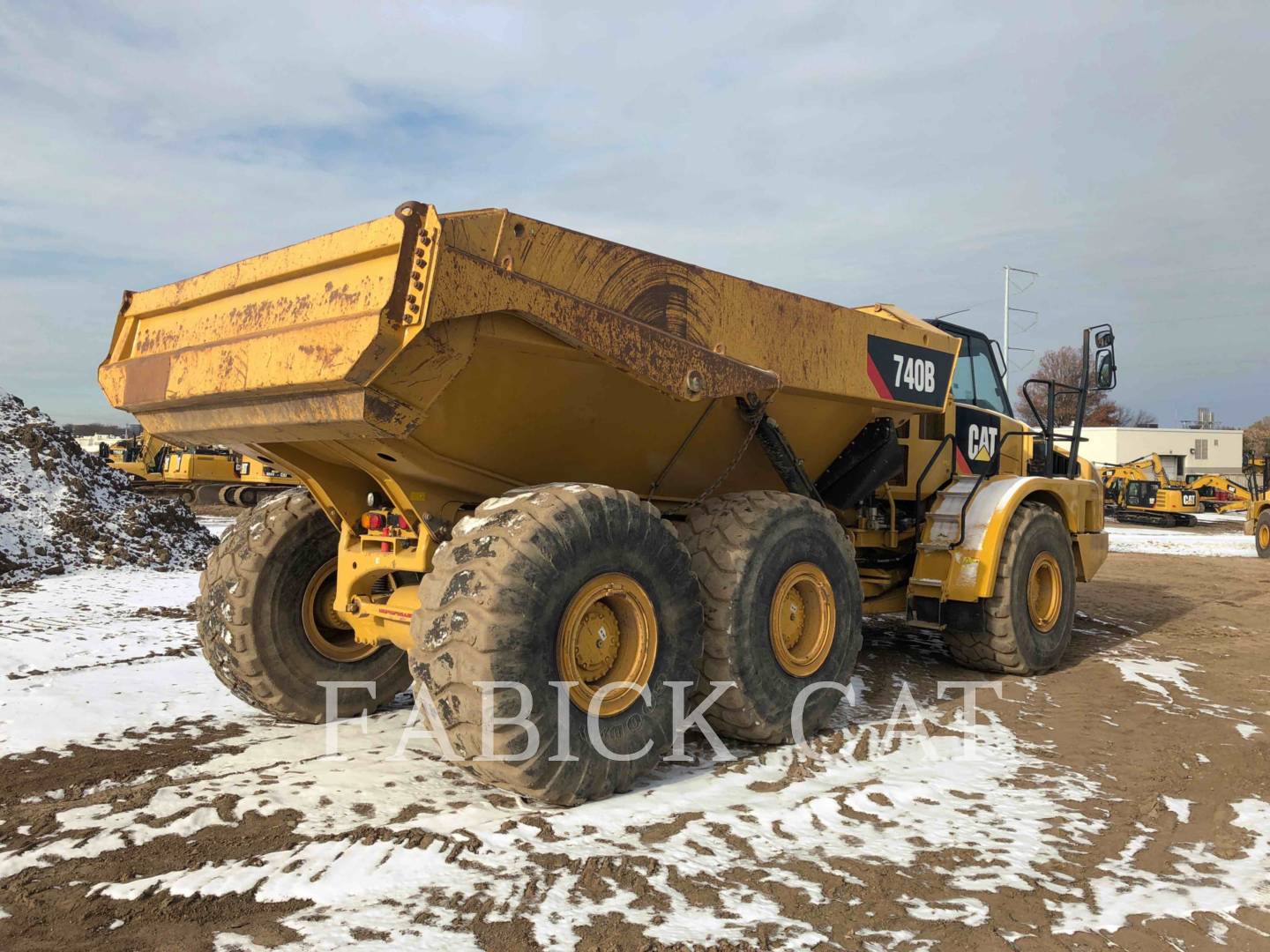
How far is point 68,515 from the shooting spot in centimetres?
1105

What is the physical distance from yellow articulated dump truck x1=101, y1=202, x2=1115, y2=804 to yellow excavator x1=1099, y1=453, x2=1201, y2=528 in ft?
82.7

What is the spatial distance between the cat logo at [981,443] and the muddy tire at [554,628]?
3903mm

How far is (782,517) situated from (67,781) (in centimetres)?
329

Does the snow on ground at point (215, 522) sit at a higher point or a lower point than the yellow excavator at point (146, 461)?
lower

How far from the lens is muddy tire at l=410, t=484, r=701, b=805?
3404mm

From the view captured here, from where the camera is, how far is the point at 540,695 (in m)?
3.51

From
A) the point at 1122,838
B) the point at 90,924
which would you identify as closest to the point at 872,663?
the point at 1122,838

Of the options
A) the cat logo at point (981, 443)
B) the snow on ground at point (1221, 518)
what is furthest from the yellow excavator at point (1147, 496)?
the cat logo at point (981, 443)

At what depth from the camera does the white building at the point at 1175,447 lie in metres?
54.5

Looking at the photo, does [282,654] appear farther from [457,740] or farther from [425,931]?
[425,931]

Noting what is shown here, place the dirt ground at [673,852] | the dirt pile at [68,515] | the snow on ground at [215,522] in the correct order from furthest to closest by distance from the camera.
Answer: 1. the snow on ground at [215,522]
2. the dirt pile at [68,515]
3. the dirt ground at [673,852]

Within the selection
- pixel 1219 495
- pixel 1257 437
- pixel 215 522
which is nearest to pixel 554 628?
pixel 215 522

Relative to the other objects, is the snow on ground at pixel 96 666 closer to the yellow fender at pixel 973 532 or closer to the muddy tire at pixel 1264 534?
the yellow fender at pixel 973 532

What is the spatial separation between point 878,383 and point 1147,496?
86.2 feet
